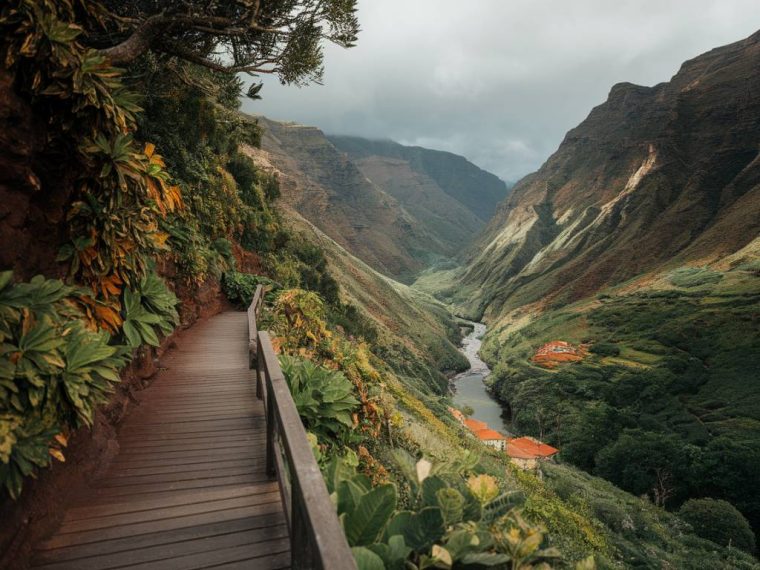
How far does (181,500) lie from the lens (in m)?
3.45

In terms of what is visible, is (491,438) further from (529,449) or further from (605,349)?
(605,349)

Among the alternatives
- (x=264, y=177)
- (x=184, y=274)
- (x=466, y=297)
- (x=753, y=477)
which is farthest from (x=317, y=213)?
(x=184, y=274)

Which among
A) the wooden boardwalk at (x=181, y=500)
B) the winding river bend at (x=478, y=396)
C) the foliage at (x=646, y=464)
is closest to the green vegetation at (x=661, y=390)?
the foliage at (x=646, y=464)

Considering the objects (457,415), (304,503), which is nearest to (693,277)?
(457,415)

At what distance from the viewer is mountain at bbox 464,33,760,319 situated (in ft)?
285

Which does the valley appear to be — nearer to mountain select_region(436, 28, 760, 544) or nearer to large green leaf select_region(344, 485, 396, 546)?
large green leaf select_region(344, 485, 396, 546)

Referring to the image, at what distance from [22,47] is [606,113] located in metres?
221

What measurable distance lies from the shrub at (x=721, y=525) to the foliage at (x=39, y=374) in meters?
39.2

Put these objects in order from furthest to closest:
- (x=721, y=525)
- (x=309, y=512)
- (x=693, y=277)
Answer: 1. (x=693, y=277)
2. (x=721, y=525)
3. (x=309, y=512)

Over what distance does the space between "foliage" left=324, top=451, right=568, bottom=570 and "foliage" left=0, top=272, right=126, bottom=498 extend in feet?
6.23

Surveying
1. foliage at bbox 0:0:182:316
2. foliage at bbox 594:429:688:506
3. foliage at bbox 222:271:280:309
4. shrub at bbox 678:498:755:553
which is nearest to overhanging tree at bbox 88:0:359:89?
foliage at bbox 0:0:182:316

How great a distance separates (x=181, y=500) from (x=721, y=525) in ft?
130

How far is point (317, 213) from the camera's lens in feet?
459

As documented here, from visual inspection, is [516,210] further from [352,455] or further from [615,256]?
[352,455]
